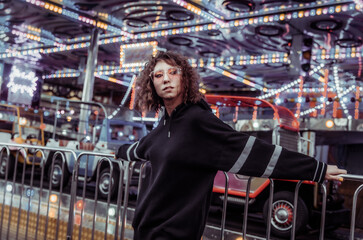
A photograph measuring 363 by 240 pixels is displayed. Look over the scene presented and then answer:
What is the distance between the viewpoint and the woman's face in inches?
92.4

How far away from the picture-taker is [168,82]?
2.35 meters

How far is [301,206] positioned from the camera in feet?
19.5

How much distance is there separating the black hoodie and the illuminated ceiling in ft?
28.2

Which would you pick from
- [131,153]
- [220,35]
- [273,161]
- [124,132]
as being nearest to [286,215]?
[131,153]

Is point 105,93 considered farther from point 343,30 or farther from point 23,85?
point 343,30

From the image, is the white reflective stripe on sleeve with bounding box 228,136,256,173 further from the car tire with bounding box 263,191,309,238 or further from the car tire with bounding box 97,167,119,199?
the car tire with bounding box 97,167,119,199

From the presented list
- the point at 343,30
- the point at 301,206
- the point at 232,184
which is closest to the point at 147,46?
the point at 343,30

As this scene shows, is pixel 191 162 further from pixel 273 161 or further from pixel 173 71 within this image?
pixel 173 71

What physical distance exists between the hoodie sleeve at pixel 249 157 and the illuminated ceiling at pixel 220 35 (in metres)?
8.57

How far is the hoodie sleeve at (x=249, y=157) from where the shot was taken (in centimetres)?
219

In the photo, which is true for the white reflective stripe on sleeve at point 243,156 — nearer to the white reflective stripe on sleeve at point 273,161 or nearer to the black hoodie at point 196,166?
the black hoodie at point 196,166

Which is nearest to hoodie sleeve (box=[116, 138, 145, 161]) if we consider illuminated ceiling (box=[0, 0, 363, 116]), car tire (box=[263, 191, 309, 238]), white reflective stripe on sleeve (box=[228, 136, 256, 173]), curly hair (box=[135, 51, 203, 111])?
curly hair (box=[135, 51, 203, 111])

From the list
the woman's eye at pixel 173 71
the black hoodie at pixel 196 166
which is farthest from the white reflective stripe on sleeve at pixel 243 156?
the woman's eye at pixel 173 71

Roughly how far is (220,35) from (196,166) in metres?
11.7
